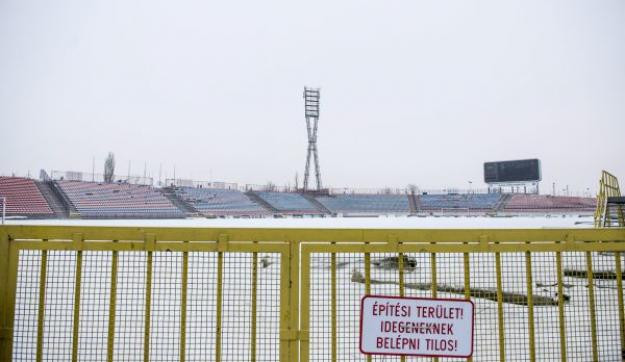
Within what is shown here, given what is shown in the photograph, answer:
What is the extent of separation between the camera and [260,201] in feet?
202

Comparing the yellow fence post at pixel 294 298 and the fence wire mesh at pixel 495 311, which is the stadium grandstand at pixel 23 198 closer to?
the fence wire mesh at pixel 495 311

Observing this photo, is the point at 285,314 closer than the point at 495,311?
Yes

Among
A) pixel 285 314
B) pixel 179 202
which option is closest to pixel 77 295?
pixel 285 314

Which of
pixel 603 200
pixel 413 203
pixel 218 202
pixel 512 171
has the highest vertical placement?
pixel 512 171

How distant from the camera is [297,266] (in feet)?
10.3

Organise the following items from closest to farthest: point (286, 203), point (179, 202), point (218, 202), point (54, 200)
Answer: point (54, 200) → point (179, 202) → point (218, 202) → point (286, 203)

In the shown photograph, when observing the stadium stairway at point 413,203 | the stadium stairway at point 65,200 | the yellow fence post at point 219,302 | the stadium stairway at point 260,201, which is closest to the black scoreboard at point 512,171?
the stadium stairway at point 413,203

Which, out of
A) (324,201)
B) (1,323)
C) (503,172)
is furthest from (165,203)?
(503,172)

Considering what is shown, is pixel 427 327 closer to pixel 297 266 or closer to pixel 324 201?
pixel 297 266

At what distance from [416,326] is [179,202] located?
5133cm

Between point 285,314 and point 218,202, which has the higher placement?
point 218,202

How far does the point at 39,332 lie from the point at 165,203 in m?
48.4

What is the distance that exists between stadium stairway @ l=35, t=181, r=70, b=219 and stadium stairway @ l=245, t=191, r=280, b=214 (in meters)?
26.1

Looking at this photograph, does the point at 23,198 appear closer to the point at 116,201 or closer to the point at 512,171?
the point at 116,201
